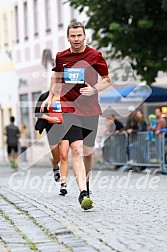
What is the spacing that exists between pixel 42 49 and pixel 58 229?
34.7m

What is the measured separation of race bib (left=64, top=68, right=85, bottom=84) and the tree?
13.3 metres

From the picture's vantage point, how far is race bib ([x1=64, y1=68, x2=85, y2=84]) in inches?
389

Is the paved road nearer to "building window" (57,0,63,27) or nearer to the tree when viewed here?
the tree

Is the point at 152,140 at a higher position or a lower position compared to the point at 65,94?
lower

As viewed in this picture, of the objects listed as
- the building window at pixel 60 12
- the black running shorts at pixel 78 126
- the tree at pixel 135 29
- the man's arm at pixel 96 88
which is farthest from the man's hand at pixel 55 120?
the building window at pixel 60 12

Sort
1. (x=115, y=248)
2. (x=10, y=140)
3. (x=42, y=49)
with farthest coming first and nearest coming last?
(x=42, y=49) < (x=10, y=140) < (x=115, y=248)

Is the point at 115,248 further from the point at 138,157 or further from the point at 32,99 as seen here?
the point at 32,99

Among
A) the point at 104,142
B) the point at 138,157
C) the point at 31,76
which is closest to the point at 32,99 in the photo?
the point at 31,76

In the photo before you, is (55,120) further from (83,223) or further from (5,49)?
(5,49)

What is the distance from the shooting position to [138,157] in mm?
22250

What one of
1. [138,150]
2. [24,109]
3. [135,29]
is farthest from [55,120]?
[24,109]

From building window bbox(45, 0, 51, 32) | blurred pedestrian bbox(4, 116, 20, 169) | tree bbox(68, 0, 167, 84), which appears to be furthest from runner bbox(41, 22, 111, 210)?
building window bbox(45, 0, 51, 32)

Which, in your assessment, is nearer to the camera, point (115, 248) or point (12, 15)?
point (115, 248)

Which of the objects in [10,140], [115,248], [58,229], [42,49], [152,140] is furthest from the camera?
[42,49]
